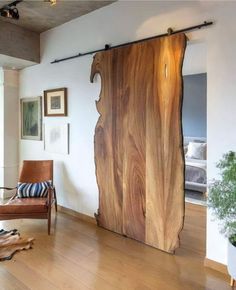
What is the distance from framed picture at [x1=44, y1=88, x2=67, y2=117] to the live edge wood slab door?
72 centimetres

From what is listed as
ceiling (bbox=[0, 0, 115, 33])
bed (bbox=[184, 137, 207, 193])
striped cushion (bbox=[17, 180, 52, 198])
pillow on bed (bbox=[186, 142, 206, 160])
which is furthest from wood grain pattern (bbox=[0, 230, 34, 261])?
pillow on bed (bbox=[186, 142, 206, 160])

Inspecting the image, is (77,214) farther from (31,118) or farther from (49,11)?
(49,11)

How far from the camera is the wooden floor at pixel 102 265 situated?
244 cm

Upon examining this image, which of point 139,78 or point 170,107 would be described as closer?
point 170,107

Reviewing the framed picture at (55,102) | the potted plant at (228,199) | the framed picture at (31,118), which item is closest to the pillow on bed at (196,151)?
the framed picture at (55,102)

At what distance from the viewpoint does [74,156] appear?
4.23 meters

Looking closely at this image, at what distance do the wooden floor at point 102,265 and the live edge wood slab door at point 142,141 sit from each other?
24 cm

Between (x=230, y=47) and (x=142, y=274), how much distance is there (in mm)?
2253

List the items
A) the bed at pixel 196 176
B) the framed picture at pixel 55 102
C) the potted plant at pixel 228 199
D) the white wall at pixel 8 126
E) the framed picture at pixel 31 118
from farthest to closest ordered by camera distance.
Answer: the bed at pixel 196 176, the white wall at pixel 8 126, the framed picture at pixel 31 118, the framed picture at pixel 55 102, the potted plant at pixel 228 199

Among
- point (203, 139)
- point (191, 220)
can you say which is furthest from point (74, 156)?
point (203, 139)

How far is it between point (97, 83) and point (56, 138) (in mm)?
1246

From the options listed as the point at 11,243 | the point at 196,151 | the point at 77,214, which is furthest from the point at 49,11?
the point at 196,151

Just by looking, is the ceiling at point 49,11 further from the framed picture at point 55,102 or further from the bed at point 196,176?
the bed at point 196,176

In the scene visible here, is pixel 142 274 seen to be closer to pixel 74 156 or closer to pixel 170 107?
pixel 170 107
